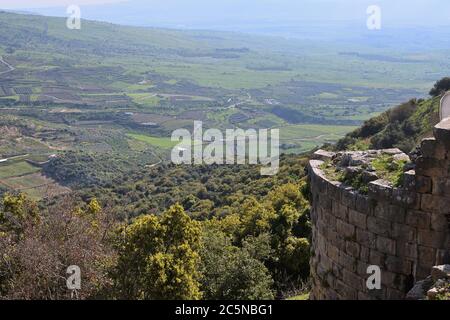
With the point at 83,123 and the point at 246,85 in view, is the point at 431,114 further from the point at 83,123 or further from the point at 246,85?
the point at 246,85

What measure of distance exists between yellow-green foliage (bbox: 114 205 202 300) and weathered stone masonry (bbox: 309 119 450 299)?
3290 millimetres

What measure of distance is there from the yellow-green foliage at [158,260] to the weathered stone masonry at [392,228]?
10.8 ft

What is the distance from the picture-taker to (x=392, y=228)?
8117mm

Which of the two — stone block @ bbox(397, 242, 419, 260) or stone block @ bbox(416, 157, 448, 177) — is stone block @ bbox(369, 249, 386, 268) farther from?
stone block @ bbox(416, 157, 448, 177)

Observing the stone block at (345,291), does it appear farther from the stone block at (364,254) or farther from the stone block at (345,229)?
the stone block at (345,229)

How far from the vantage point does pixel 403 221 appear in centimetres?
802

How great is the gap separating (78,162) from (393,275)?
6983 cm

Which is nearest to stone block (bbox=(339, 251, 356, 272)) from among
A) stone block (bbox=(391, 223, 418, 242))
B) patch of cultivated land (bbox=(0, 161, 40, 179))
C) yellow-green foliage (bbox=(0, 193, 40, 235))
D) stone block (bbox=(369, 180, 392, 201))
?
stone block (bbox=(391, 223, 418, 242))

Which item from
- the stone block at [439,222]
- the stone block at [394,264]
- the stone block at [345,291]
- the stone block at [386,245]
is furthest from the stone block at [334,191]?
the stone block at [439,222]

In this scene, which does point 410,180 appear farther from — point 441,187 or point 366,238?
point 366,238

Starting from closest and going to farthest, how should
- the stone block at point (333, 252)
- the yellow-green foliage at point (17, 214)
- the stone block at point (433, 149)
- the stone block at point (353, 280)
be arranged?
the stone block at point (433, 149)
the stone block at point (353, 280)
the stone block at point (333, 252)
the yellow-green foliage at point (17, 214)

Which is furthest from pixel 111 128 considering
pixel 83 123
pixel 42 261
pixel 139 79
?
pixel 42 261

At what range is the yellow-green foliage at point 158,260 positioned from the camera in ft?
36.6
